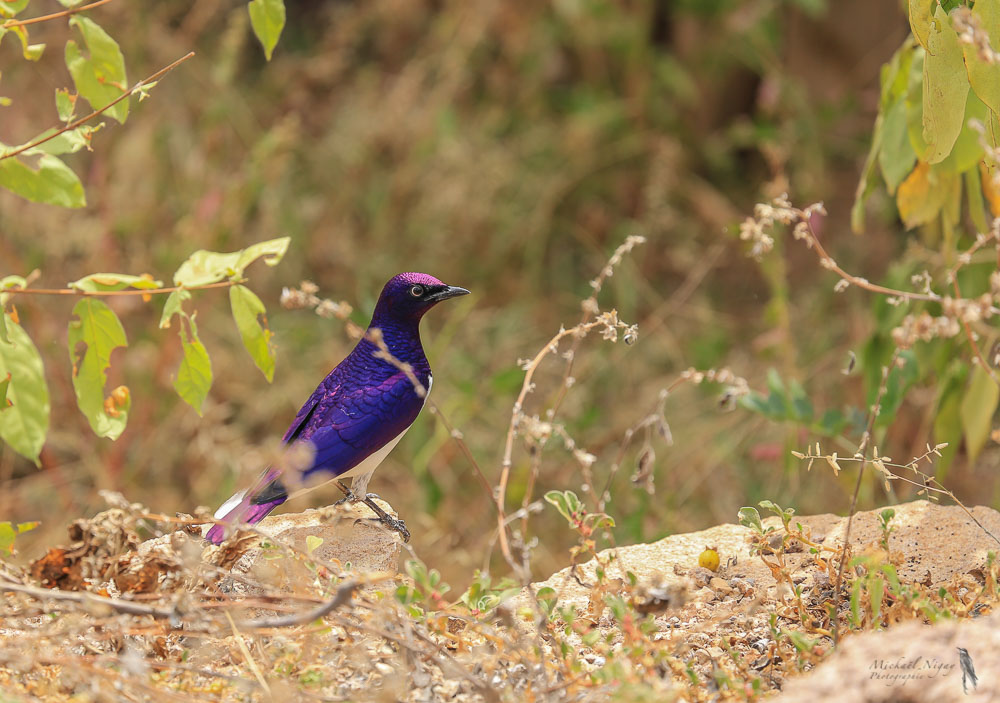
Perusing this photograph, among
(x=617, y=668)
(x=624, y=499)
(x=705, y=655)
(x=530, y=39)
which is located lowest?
(x=624, y=499)

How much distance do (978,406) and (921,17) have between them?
1.16 meters

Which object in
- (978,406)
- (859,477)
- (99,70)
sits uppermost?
(99,70)

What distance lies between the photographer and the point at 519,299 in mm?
5391

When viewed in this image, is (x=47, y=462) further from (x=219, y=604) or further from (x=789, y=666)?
(x=789, y=666)

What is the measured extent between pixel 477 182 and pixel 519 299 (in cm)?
61

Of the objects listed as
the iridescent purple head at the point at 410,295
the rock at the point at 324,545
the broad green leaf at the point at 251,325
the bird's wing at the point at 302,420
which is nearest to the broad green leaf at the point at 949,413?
the iridescent purple head at the point at 410,295

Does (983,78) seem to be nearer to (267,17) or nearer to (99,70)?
(267,17)

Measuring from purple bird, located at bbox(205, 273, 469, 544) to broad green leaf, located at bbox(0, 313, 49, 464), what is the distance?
0.36 m

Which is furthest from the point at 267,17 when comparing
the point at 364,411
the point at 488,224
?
the point at 488,224

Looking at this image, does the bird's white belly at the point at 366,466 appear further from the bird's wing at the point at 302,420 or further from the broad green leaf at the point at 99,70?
the broad green leaf at the point at 99,70

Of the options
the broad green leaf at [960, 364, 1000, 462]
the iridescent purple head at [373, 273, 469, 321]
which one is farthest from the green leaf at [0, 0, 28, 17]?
the broad green leaf at [960, 364, 1000, 462]

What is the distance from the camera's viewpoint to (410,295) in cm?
233

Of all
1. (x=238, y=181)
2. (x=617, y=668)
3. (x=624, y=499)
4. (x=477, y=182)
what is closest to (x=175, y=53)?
(x=238, y=181)

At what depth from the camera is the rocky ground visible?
1.47 m
